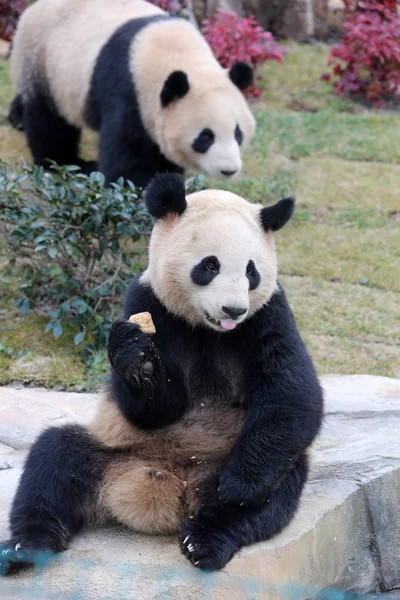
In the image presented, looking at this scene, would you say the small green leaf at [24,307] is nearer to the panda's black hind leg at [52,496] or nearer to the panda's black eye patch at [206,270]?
the panda's black hind leg at [52,496]

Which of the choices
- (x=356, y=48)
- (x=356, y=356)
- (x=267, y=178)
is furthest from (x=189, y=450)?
(x=356, y=48)

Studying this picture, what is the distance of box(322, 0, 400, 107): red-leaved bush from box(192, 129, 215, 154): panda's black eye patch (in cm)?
399

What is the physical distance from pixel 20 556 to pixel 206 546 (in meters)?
0.68

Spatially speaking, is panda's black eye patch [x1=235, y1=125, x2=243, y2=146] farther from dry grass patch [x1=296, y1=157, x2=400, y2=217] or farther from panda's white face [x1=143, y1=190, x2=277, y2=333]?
panda's white face [x1=143, y1=190, x2=277, y2=333]

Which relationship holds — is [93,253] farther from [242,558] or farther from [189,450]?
[242,558]

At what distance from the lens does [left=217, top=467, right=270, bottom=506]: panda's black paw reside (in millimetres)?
3254

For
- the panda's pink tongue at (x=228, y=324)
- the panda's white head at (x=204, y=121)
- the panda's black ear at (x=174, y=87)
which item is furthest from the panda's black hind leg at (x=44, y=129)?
the panda's pink tongue at (x=228, y=324)

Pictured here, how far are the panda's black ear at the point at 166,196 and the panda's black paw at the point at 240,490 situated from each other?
1.06 m

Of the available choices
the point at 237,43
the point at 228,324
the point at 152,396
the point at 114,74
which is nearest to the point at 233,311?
the point at 228,324

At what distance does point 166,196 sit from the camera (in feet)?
11.4

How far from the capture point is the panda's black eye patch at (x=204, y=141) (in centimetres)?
722

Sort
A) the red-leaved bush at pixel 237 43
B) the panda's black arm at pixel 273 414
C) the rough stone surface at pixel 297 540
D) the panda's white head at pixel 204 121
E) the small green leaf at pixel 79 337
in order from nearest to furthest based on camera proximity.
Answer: the rough stone surface at pixel 297 540 → the panda's black arm at pixel 273 414 → the small green leaf at pixel 79 337 → the panda's white head at pixel 204 121 → the red-leaved bush at pixel 237 43

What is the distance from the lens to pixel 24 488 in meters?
3.40

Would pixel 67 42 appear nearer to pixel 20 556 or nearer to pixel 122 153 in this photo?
pixel 122 153
